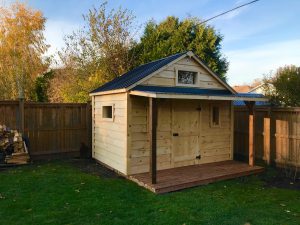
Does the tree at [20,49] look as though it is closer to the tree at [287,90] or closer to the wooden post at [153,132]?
the wooden post at [153,132]

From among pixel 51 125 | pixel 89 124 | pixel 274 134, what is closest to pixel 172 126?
pixel 274 134

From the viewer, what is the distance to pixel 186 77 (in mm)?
7531

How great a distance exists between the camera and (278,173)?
6.95m

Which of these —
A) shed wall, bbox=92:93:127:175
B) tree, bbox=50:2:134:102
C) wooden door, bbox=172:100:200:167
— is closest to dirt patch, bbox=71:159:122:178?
shed wall, bbox=92:93:127:175

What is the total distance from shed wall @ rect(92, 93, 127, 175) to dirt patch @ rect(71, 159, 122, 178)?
18 centimetres

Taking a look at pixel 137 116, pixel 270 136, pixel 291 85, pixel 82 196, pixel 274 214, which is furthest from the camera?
pixel 291 85

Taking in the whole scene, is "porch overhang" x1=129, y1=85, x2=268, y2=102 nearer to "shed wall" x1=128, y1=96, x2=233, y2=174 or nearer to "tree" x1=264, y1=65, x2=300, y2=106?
"shed wall" x1=128, y1=96, x2=233, y2=174

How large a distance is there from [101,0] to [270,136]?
40.6 ft

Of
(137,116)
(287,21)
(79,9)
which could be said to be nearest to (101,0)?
(79,9)

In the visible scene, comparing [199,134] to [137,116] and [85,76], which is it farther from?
[85,76]

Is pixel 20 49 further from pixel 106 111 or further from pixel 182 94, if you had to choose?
pixel 182 94

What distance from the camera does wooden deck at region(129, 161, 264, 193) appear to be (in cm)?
564

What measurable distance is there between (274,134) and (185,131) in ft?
8.89

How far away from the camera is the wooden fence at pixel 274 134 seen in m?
6.96
